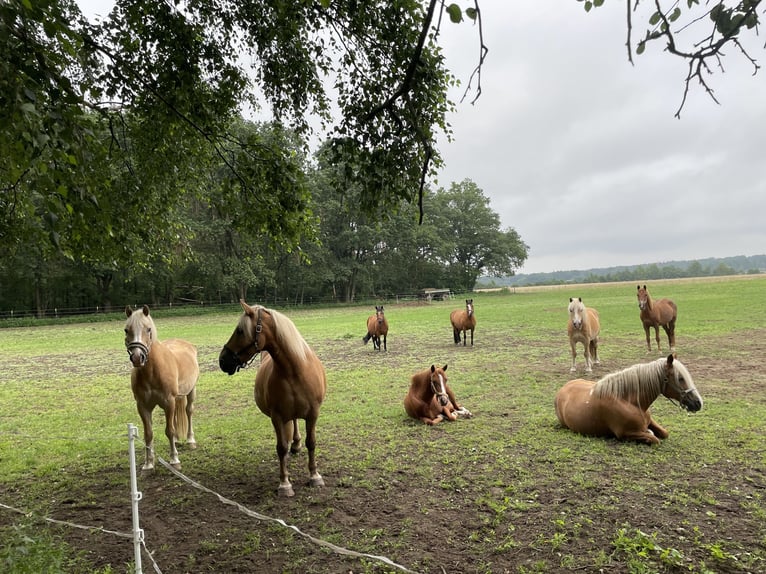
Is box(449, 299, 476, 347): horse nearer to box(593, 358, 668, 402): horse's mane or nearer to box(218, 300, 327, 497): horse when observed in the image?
box(593, 358, 668, 402): horse's mane

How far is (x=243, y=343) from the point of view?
3.87m

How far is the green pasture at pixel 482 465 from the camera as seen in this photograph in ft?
10.3

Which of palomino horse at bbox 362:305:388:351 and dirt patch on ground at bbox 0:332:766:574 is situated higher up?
palomino horse at bbox 362:305:388:351

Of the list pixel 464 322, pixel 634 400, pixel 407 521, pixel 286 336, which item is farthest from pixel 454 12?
pixel 464 322

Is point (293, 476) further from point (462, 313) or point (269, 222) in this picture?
point (462, 313)

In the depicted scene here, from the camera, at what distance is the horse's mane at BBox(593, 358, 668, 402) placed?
16.0 feet

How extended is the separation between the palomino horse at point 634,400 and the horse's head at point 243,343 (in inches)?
154

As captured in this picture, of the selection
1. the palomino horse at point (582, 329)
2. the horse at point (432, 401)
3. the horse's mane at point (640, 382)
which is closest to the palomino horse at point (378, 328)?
the palomino horse at point (582, 329)

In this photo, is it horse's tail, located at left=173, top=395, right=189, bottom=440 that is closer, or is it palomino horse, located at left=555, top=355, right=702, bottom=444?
palomino horse, located at left=555, top=355, right=702, bottom=444

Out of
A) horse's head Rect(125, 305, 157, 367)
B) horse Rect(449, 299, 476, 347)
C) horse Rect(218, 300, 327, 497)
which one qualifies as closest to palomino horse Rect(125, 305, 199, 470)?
horse's head Rect(125, 305, 157, 367)

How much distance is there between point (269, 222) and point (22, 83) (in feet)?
10.4

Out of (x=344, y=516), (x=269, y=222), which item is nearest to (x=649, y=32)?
(x=344, y=516)

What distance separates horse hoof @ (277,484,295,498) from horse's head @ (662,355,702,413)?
4061mm

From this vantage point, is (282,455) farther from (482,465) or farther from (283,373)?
(482,465)
